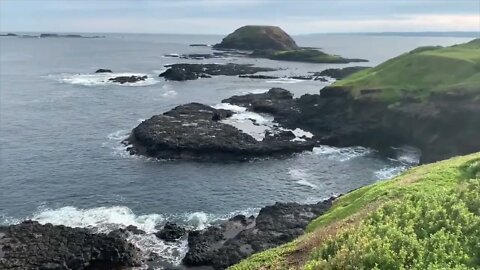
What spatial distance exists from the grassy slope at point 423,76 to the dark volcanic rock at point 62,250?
2274 inches

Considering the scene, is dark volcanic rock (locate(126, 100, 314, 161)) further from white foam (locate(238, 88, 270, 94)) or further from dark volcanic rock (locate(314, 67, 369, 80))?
dark volcanic rock (locate(314, 67, 369, 80))

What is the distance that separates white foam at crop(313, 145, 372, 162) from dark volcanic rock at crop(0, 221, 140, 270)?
1440 inches

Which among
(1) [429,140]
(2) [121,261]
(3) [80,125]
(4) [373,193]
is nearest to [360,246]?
(4) [373,193]

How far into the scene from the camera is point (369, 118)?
8081cm

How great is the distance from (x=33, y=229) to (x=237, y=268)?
2626cm

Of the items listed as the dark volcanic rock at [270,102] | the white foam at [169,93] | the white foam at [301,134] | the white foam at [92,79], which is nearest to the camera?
the white foam at [301,134]

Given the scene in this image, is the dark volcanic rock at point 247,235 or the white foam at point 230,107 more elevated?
the white foam at point 230,107

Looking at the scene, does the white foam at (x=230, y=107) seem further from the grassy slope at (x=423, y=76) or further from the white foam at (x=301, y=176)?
the white foam at (x=301, y=176)

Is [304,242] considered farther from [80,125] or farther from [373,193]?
[80,125]

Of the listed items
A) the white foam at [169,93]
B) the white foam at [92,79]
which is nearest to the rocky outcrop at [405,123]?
the white foam at [169,93]

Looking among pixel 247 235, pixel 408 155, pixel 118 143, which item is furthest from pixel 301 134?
pixel 247 235

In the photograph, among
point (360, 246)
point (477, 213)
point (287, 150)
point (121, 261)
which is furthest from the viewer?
point (287, 150)

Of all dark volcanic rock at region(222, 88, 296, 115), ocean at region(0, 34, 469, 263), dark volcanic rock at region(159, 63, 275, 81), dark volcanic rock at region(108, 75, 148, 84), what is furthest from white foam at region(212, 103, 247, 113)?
dark volcanic rock at region(108, 75, 148, 84)

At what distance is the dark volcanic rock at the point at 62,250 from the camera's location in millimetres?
37344
